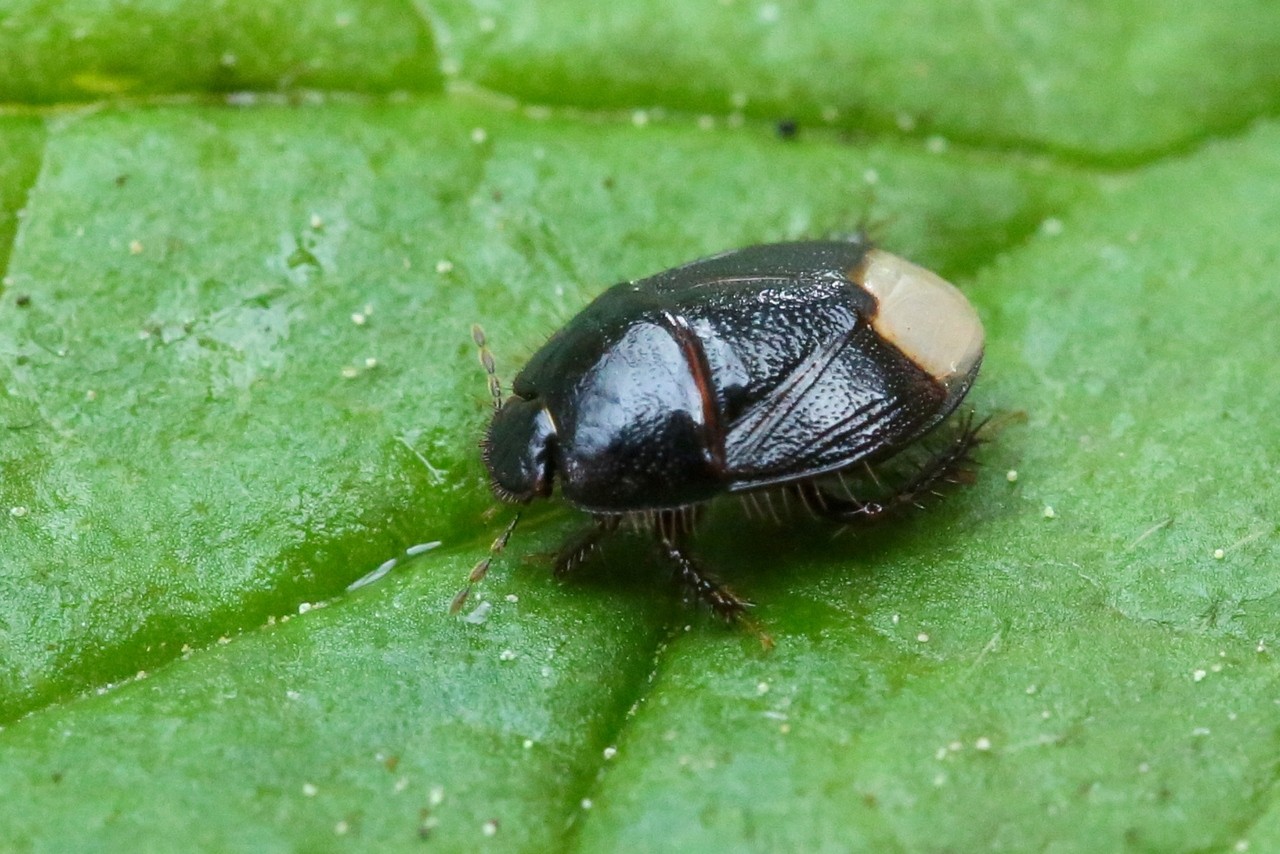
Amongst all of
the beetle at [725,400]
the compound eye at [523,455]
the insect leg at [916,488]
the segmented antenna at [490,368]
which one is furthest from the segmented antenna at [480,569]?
the insect leg at [916,488]

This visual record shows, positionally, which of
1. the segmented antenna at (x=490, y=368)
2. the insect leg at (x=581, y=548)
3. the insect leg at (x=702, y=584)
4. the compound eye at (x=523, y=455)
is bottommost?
the insect leg at (x=702, y=584)

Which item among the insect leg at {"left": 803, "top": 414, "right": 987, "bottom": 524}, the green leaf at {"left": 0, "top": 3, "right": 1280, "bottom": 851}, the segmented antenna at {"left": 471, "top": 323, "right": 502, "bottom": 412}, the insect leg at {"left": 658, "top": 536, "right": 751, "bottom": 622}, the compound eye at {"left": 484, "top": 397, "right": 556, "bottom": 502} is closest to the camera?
the green leaf at {"left": 0, "top": 3, "right": 1280, "bottom": 851}

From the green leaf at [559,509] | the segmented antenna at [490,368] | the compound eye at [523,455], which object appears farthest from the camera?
the segmented antenna at [490,368]

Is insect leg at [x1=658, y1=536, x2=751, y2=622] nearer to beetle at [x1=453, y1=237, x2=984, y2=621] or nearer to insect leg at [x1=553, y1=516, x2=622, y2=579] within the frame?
beetle at [x1=453, y1=237, x2=984, y2=621]

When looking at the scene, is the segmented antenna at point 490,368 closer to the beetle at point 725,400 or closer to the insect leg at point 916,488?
the beetle at point 725,400

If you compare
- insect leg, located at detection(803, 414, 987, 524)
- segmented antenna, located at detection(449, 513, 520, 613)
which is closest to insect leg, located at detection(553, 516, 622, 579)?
Answer: segmented antenna, located at detection(449, 513, 520, 613)

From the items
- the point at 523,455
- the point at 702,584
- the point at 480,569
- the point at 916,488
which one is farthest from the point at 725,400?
the point at 480,569
